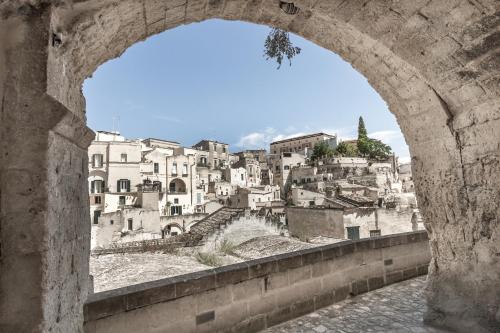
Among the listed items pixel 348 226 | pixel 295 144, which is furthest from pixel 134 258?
pixel 295 144

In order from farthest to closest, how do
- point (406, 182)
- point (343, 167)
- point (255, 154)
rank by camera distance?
point (255, 154) → point (406, 182) → point (343, 167)

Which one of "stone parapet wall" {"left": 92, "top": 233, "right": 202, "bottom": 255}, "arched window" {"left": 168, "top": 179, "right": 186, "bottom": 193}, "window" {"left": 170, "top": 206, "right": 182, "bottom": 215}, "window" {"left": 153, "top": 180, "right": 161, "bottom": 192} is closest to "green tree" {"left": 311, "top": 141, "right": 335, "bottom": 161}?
"arched window" {"left": 168, "top": 179, "right": 186, "bottom": 193}

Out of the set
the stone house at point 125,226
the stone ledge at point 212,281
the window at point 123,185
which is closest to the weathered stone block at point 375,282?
the stone ledge at point 212,281

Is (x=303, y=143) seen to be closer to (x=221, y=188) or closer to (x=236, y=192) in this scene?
(x=221, y=188)

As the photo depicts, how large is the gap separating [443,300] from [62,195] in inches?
156

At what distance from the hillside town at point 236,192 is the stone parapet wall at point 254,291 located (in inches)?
373

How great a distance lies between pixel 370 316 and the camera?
3805mm

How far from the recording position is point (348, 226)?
17.3 metres


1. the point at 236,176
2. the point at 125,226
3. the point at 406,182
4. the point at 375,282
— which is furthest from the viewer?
the point at 406,182

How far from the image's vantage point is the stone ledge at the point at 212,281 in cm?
276

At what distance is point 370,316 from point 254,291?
5.25ft

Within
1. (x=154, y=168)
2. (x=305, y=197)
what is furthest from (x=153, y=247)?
(x=154, y=168)

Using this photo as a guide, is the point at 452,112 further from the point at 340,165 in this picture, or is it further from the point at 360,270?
the point at 340,165

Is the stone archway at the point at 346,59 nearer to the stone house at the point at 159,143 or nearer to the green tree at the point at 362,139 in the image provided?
the stone house at the point at 159,143
